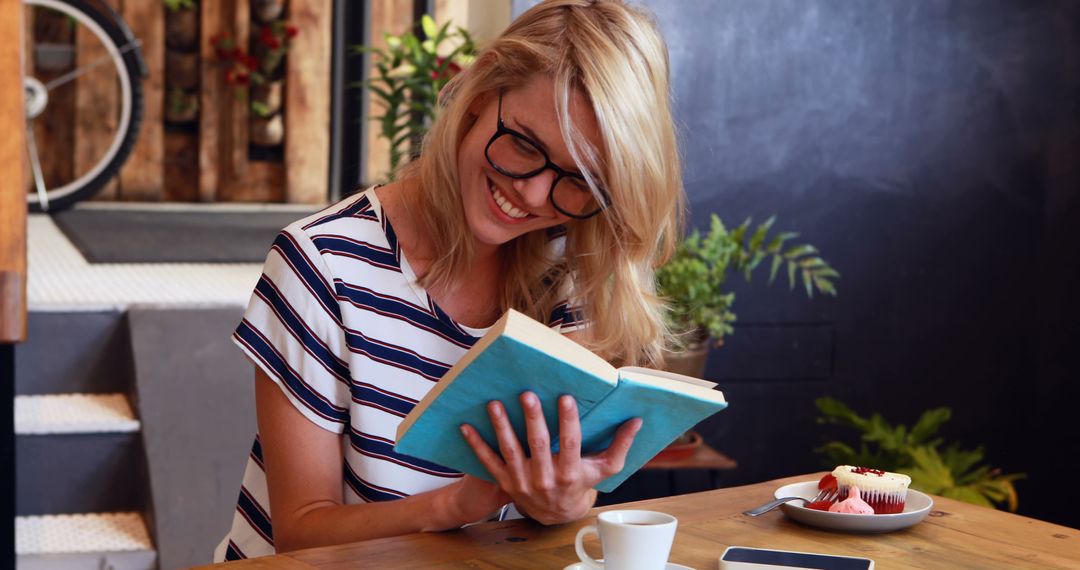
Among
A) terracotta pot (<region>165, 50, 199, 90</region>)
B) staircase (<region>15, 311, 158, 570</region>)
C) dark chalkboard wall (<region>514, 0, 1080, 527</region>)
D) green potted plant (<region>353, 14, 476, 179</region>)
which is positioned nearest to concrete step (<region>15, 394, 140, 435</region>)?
staircase (<region>15, 311, 158, 570</region>)

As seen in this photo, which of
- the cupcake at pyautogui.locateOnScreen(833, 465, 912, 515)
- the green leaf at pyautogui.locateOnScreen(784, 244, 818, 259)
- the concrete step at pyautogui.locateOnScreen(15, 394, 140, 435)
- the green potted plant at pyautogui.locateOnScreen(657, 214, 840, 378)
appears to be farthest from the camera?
the green leaf at pyautogui.locateOnScreen(784, 244, 818, 259)

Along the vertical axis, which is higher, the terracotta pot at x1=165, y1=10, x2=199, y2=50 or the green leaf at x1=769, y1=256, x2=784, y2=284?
the terracotta pot at x1=165, y1=10, x2=199, y2=50

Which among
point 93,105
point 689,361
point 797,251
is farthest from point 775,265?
point 93,105

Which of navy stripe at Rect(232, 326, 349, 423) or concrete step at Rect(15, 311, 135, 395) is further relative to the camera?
concrete step at Rect(15, 311, 135, 395)

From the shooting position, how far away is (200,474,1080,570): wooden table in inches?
43.9

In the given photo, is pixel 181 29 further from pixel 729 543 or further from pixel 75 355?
pixel 729 543

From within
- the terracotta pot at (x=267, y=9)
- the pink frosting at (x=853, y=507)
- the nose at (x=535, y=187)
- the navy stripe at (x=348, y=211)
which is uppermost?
the terracotta pot at (x=267, y=9)

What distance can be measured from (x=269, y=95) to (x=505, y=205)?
4430 millimetres

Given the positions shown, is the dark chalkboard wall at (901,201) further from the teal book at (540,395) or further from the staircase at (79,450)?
the teal book at (540,395)

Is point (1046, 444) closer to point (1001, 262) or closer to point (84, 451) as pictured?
point (1001, 262)

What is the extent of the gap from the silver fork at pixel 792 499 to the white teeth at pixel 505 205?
16.2 inches

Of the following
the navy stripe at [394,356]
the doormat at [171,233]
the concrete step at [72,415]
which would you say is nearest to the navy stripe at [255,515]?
the navy stripe at [394,356]

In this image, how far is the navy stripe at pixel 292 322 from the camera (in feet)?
4.34

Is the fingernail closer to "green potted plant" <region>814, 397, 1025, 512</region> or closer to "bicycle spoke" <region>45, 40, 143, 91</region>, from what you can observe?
"green potted plant" <region>814, 397, 1025, 512</region>
